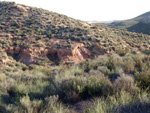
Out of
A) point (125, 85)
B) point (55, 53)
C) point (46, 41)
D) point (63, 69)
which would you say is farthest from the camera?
point (46, 41)

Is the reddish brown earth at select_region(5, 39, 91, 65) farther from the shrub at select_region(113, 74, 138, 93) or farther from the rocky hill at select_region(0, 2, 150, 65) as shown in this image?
the shrub at select_region(113, 74, 138, 93)

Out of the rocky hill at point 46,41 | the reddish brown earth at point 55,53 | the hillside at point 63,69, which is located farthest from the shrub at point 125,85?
the rocky hill at point 46,41

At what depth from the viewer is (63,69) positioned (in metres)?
8.73

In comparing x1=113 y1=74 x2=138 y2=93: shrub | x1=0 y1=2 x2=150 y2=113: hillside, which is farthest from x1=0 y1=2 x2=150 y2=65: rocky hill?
x1=113 y1=74 x2=138 y2=93: shrub

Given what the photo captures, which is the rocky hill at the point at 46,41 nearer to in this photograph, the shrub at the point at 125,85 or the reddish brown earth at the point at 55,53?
the reddish brown earth at the point at 55,53

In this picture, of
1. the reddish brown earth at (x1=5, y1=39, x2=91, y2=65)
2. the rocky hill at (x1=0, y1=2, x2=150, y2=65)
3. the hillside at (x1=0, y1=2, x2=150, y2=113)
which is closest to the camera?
the hillside at (x1=0, y1=2, x2=150, y2=113)

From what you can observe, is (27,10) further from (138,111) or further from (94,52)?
(138,111)

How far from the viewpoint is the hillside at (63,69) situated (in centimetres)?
354

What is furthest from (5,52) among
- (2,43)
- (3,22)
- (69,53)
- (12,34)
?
(3,22)

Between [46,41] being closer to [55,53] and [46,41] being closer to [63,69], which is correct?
[55,53]

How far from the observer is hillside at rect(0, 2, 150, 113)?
11.6ft

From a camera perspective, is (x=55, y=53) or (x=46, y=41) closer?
(x=55, y=53)

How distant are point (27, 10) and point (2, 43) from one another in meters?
15.9

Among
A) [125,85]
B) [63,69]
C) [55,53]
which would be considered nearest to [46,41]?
[55,53]
